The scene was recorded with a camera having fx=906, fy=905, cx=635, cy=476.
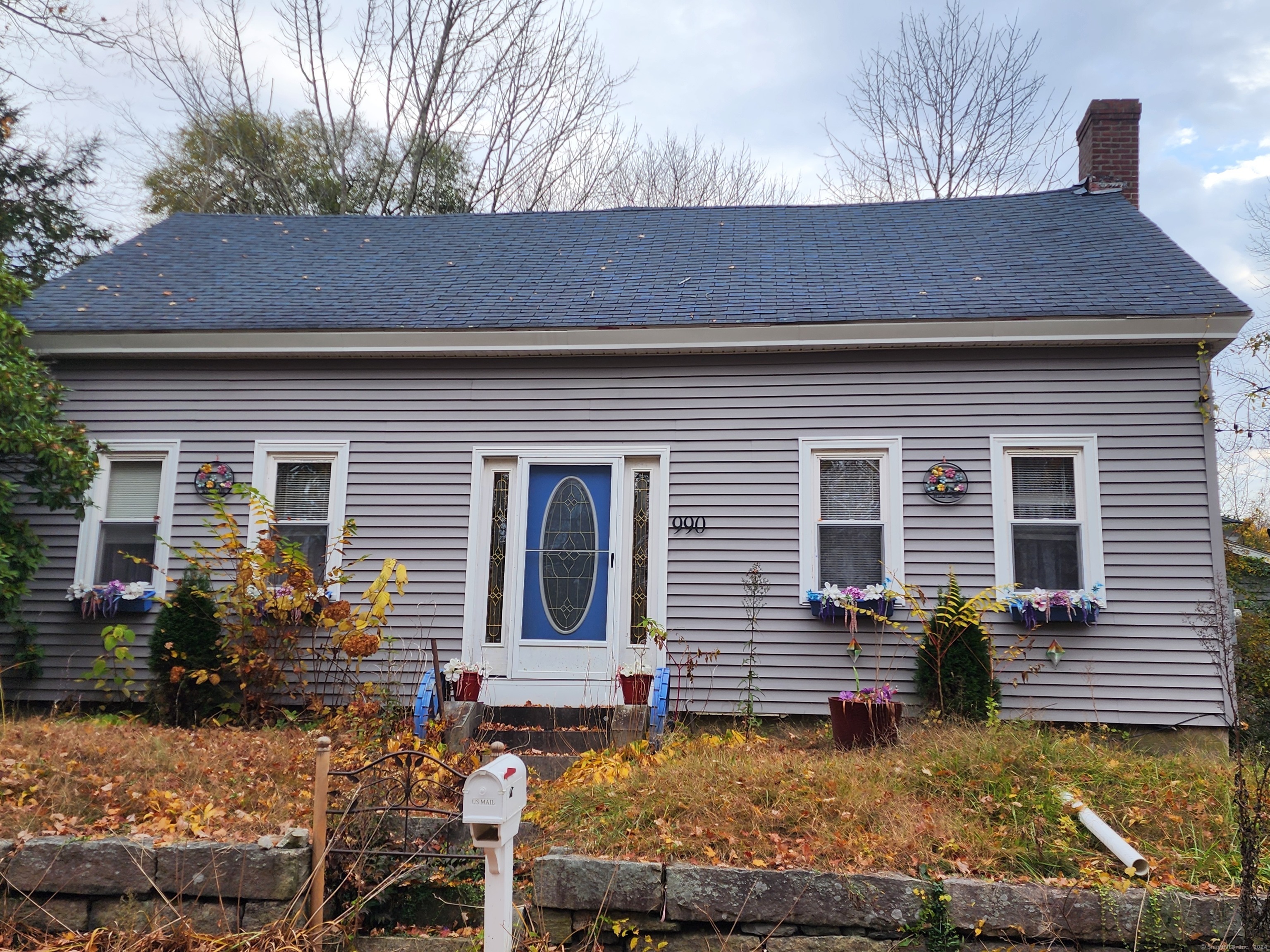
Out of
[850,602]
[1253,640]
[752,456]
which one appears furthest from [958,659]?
[1253,640]

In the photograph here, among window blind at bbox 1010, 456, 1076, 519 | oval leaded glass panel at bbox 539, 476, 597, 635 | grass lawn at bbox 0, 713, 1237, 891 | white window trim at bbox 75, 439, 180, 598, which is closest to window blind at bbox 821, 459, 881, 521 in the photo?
window blind at bbox 1010, 456, 1076, 519

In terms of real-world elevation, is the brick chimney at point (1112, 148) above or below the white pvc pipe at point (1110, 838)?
above

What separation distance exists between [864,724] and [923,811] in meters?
1.79

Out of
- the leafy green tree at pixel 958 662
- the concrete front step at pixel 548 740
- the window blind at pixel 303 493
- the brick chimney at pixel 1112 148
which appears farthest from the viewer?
the brick chimney at pixel 1112 148

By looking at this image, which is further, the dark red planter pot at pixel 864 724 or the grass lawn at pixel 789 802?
the dark red planter pot at pixel 864 724

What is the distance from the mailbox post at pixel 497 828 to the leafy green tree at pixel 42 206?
18122 mm

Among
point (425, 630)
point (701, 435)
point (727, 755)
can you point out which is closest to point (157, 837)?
point (727, 755)

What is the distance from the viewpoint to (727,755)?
16.1 ft

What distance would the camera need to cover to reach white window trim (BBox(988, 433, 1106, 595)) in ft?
22.4

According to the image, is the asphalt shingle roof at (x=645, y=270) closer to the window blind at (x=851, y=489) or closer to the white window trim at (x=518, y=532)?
the white window trim at (x=518, y=532)

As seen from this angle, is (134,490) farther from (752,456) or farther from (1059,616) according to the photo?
(1059,616)

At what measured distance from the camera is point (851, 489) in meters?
7.24

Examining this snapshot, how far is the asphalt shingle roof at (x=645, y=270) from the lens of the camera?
741 centimetres

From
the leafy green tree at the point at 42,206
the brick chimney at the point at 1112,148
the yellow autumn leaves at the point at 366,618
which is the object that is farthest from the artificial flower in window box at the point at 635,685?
the leafy green tree at the point at 42,206
